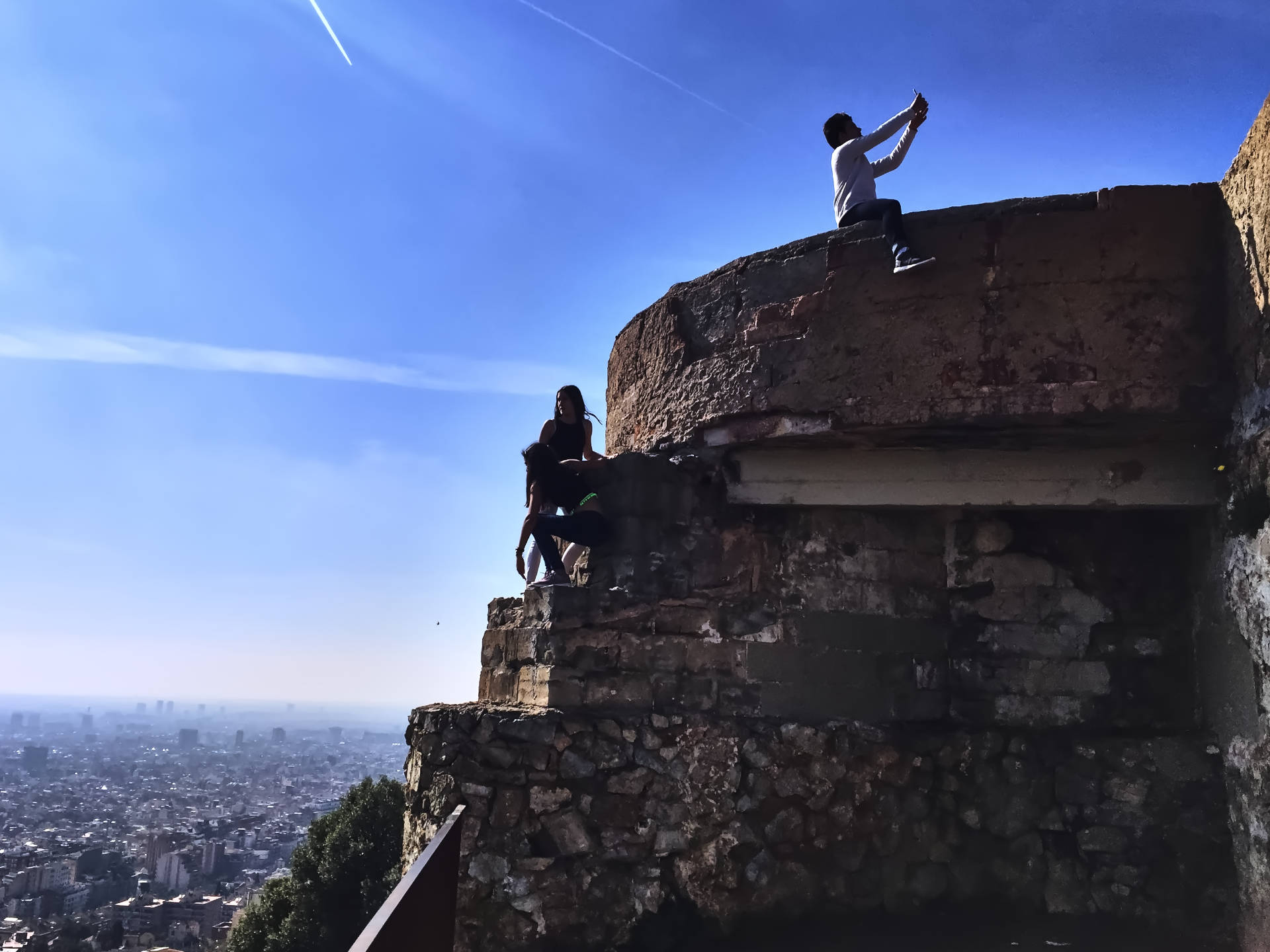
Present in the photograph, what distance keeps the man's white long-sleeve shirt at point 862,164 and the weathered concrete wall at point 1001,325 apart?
1.32 feet

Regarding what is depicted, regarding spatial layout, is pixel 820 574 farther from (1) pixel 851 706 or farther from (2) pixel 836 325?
(2) pixel 836 325

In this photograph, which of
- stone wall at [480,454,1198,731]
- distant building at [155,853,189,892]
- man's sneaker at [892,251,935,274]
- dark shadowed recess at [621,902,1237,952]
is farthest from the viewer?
distant building at [155,853,189,892]

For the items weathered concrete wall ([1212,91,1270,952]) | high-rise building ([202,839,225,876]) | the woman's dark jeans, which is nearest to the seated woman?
the woman's dark jeans

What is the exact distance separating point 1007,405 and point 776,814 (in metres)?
2.30

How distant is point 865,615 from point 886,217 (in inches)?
82.3

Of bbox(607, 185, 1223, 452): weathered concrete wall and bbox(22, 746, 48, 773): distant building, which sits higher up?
bbox(607, 185, 1223, 452): weathered concrete wall

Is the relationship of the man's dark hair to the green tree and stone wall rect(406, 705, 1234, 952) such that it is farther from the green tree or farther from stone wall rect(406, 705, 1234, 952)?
the green tree

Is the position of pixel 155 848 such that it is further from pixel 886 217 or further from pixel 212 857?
pixel 886 217

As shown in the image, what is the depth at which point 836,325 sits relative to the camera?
4.76 m

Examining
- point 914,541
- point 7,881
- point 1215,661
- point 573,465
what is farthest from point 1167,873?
point 7,881

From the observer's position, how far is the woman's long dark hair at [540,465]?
515 centimetres

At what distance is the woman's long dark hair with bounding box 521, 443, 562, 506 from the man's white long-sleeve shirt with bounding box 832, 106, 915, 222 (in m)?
2.08

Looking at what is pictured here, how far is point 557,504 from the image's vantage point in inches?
205

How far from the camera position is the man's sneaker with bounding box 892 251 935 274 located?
4.52m
